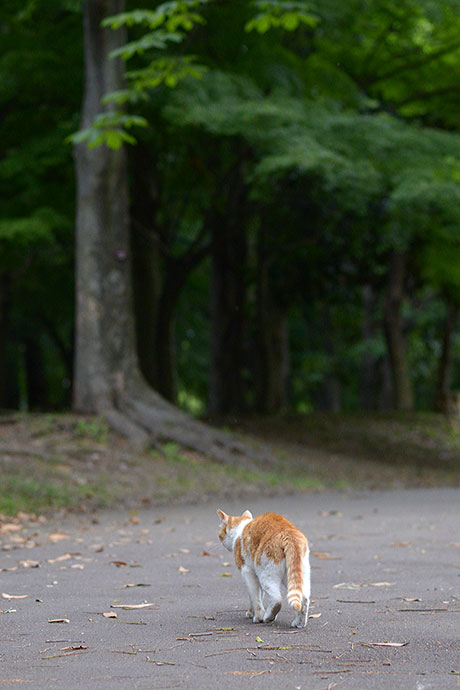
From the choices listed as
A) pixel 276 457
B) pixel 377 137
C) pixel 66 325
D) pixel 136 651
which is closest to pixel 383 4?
pixel 377 137

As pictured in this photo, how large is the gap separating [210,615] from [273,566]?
79 centimetres

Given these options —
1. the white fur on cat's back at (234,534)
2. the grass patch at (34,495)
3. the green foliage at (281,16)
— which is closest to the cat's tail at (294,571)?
the white fur on cat's back at (234,534)

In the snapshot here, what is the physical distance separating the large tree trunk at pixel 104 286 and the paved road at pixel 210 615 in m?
6.38

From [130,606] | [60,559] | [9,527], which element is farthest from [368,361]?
[130,606]

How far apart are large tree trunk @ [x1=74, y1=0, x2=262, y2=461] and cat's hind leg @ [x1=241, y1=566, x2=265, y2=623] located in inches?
454

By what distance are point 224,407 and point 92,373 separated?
361 inches

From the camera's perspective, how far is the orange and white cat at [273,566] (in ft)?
16.7

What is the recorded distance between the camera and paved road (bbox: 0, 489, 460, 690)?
4.33 metres

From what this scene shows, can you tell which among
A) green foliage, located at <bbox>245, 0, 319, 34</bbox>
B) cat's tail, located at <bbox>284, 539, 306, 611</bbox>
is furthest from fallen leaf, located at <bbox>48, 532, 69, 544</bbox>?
green foliage, located at <bbox>245, 0, 319, 34</bbox>

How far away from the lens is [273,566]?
5230 millimetres

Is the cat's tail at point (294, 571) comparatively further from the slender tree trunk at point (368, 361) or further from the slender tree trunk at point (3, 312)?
the slender tree trunk at point (368, 361)

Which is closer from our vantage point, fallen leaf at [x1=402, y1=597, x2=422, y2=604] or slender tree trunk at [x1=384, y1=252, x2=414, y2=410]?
fallen leaf at [x1=402, y1=597, x2=422, y2=604]

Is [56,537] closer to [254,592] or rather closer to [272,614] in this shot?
[254,592]

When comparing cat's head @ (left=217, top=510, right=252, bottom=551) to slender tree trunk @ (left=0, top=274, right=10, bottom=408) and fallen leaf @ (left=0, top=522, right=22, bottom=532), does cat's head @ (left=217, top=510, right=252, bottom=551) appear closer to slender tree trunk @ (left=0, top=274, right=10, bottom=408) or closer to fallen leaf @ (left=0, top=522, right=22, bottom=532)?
fallen leaf @ (left=0, top=522, right=22, bottom=532)
